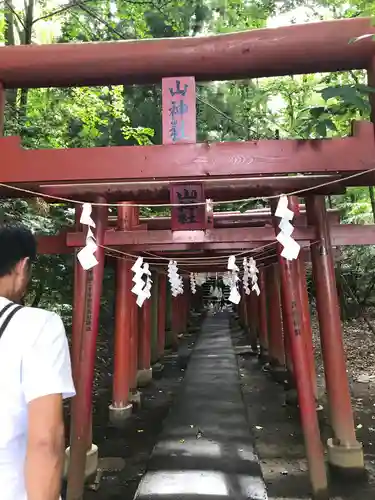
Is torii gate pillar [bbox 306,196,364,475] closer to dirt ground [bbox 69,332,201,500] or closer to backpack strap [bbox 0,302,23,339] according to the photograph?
dirt ground [bbox 69,332,201,500]

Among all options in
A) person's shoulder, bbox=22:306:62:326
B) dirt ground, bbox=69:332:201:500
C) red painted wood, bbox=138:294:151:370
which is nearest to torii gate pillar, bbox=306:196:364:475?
dirt ground, bbox=69:332:201:500

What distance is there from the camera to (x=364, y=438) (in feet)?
24.7

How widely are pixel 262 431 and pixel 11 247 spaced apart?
7.38 meters

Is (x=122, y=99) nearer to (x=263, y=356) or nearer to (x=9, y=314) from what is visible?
(x=263, y=356)

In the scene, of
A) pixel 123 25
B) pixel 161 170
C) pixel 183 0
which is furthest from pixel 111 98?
pixel 161 170

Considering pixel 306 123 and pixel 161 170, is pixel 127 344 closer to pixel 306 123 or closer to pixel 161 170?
pixel 161 170

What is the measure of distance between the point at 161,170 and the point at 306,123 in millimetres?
1337

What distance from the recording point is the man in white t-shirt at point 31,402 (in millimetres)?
1515

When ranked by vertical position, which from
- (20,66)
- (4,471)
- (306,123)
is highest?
(20,66)

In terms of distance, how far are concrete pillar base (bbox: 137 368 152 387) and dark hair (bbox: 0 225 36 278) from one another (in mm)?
10539

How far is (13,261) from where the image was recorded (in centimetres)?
182

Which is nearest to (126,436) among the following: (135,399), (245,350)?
(135,399)

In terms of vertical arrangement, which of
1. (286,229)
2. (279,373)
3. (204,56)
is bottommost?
(279,373)

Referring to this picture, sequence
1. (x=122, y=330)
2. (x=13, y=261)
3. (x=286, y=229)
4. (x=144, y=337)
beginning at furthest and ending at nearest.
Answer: (x=144, y=337) → (x=122, y=330) → (x=286, y=229) → (x=13, y=261)
